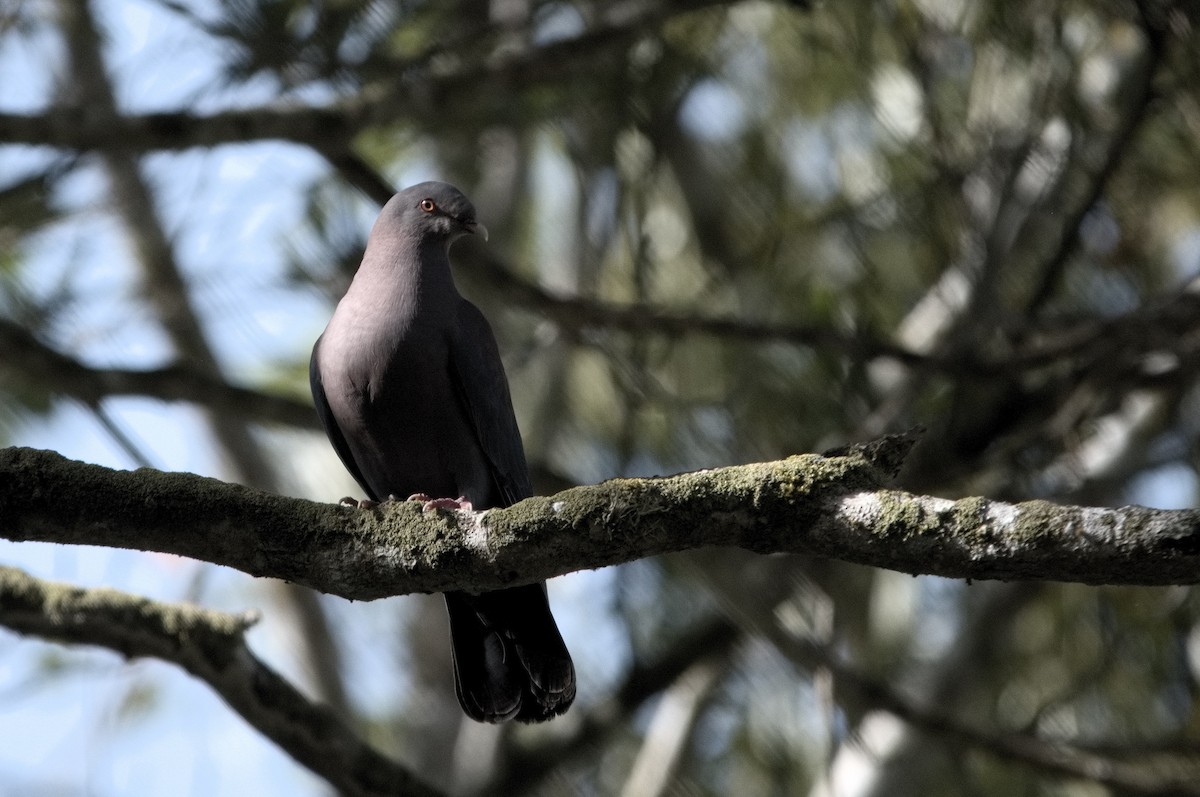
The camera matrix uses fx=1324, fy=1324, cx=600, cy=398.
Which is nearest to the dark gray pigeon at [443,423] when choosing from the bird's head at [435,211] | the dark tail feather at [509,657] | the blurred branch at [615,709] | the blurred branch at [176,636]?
the dark tail feather at [509,657]

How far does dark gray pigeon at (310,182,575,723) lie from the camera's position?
441 cm

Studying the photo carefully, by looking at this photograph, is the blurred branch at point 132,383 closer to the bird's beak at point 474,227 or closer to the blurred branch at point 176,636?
the bird's beak at point 474,227

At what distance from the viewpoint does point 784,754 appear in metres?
8.65

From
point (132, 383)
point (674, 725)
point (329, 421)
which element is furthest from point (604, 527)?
point (674, 725)

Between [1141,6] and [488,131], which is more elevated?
[1141,6]

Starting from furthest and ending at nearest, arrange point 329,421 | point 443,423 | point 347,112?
point 347,112 < point 329,421 < point 443,423

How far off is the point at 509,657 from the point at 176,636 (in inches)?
43.3

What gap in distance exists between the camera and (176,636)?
4.36 meters

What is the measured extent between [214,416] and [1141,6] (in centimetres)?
574

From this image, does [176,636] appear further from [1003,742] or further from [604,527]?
[1003,742]

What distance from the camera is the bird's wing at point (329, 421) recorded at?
474 cm

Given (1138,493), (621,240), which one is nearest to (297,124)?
(621,240)

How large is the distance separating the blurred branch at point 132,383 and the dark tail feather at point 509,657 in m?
1.89

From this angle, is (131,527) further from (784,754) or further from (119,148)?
(784,754)
